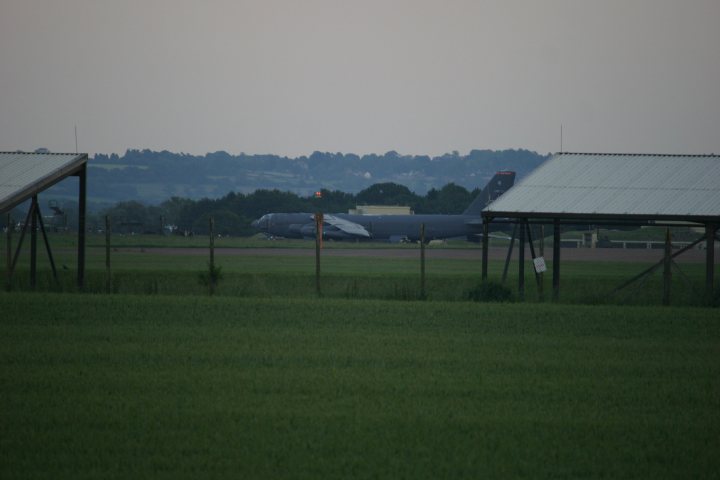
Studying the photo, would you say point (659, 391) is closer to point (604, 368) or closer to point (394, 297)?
point (604, 368)

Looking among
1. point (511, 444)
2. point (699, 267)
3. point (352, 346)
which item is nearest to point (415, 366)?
point (352, 346)

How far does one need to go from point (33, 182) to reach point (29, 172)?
990 millimetres

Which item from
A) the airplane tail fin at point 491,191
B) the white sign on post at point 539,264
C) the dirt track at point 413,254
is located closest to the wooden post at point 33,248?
the white sign on post at point 539,264

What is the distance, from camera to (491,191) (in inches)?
3179

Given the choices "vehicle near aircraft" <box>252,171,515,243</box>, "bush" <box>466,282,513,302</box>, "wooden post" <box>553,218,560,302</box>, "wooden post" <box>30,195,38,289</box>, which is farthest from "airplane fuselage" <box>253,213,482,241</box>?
"bush" <box>466,282,513,302</box>

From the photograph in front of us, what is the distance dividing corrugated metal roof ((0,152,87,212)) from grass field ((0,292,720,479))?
19.6ft

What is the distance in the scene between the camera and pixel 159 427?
902 centimetres

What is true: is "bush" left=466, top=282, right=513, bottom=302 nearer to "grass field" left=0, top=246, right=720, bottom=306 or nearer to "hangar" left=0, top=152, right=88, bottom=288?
"grass field" left=0, top=246, right=720, bottom=306

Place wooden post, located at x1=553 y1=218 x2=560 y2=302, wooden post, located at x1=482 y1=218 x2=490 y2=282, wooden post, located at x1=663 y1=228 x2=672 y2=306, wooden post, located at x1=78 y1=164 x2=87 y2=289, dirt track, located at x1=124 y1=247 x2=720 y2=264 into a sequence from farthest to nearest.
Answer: dirt track, located at x1=124 y1=247 x2=720 y2=264 → wooden post, located at x1=78 y1=164 x2=87 y2=289 → wooden post, located at x1=482 y1=218 x2=490 y2=282 → wooden post, located at x1=553 y1=218 x2=560 y2=302 → wooden post, located at x1=663 y1=228 x2=672 y2=306

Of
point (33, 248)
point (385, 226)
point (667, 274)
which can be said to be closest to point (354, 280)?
point (667, 274)

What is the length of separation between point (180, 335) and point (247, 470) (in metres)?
7.11

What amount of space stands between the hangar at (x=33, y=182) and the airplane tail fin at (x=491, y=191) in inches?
2197

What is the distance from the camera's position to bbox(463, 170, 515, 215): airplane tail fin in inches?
3140

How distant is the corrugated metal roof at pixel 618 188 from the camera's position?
2278 cm
